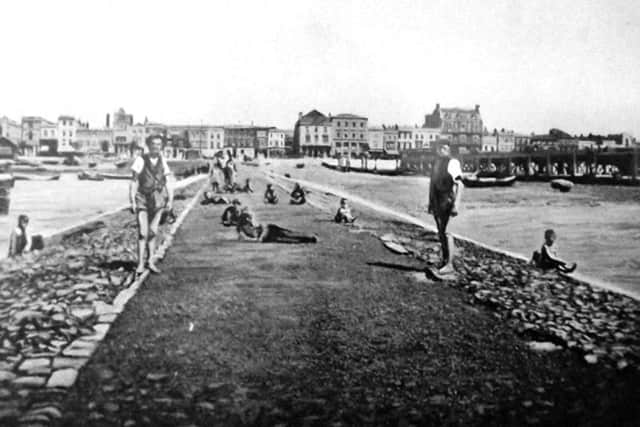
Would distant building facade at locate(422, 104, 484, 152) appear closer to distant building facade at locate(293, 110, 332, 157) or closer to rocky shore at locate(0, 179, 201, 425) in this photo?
distant building facade at locate(293, 110, 332, 157)

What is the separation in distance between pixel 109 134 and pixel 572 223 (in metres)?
3.53

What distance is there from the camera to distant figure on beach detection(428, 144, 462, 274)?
3675 millimetres

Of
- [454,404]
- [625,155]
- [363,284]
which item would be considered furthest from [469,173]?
[454,404]

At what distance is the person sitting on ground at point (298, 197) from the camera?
6066 mm

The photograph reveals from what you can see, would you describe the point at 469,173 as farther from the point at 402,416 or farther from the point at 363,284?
the point at 402,416

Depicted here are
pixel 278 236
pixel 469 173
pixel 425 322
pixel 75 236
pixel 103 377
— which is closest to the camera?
pixel 103 377

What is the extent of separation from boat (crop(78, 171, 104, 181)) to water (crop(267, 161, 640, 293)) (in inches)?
74.6

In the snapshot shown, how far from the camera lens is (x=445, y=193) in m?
3.72

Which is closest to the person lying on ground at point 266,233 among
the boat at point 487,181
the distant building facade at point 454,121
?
the distant building facade at point 454,121

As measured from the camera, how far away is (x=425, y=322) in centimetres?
298

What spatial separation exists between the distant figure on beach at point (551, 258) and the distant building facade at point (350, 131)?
1759 millimetres

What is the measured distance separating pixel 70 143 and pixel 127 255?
937 mm

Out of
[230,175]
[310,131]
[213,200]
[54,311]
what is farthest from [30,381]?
[230,175]

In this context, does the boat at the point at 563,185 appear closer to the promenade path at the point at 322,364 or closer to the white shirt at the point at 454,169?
the white shirt at the point at 454,169
